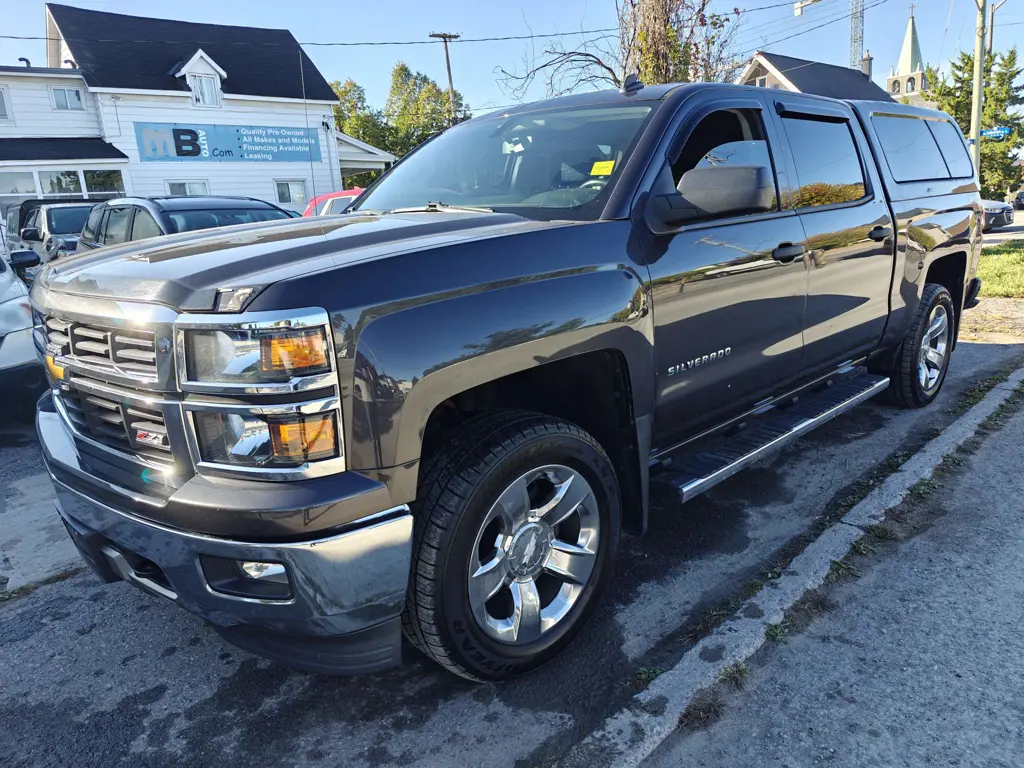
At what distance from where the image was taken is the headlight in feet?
5.95

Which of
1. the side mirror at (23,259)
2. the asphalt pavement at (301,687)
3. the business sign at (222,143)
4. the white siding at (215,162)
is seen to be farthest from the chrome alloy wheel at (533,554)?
the white siding at (215,162)

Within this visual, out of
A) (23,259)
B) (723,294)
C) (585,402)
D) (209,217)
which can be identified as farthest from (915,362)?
(209,217)

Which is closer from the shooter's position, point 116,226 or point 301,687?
point 301,687

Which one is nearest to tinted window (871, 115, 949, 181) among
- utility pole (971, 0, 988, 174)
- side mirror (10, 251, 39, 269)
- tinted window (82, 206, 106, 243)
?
side mirror (10, 251, 39, 269)

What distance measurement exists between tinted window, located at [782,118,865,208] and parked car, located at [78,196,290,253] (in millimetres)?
5602

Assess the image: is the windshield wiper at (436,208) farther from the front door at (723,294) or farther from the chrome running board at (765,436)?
the chrome running board at (765,436)

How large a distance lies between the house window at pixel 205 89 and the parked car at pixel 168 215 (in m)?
17.6

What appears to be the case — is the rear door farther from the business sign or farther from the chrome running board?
the business sign

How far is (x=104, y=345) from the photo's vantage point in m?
2.09

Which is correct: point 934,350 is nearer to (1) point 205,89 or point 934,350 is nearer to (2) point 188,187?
(2) point 188,187

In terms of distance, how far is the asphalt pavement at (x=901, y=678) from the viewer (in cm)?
209

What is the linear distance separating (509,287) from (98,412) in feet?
4.27

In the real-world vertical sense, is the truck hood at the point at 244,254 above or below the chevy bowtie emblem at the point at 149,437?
above

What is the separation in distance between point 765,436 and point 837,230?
1104mm
